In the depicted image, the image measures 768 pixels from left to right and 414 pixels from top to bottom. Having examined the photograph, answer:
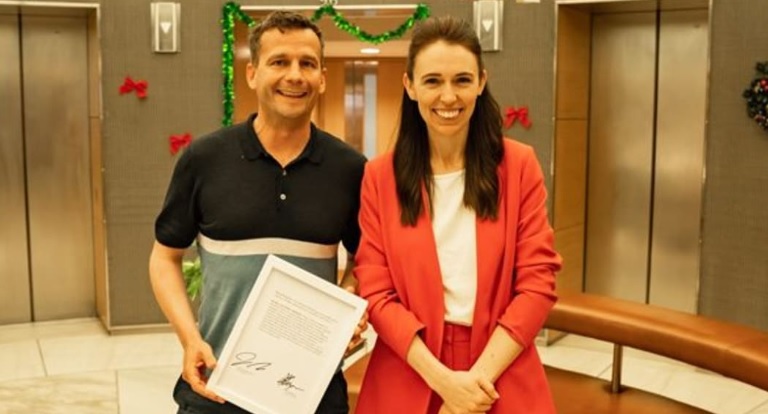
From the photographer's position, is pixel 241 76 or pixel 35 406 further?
pixel 241 76

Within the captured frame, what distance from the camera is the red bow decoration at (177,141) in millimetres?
6422

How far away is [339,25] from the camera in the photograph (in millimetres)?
6492

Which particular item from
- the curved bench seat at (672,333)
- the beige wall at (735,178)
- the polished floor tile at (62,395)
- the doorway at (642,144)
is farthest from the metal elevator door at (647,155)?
the polished floor tile at (62,395)

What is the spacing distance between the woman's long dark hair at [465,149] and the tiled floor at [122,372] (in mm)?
3509

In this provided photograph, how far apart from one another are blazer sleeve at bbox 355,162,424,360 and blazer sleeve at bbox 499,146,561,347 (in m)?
0.23

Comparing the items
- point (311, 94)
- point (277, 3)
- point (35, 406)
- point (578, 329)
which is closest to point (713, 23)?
point (578, 329)

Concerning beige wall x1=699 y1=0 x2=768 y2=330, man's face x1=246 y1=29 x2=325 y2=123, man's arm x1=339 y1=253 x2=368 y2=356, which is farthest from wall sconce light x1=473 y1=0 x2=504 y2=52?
man's face x1=246 y1=29 x2=325 y2=123

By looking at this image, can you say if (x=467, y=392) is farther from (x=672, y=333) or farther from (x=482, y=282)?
(x=672, y=333)

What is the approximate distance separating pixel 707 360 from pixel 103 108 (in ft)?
14.8

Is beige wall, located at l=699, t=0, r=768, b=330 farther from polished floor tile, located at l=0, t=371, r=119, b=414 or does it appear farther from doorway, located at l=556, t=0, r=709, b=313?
polished floor tile, located at l=0, t=371, r=119, b=414

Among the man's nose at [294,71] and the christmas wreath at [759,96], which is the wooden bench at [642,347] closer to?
the christmas wreath at [759,96]

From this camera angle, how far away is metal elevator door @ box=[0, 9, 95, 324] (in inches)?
264

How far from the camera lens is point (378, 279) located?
2053 mm

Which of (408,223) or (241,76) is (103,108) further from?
(408,223)
